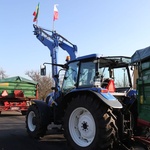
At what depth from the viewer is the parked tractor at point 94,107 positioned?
660 cm

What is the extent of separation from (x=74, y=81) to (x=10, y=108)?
9612 mm

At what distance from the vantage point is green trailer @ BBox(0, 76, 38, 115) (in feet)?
55.8

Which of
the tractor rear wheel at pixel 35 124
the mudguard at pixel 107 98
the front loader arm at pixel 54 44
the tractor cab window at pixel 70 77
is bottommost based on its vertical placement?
the tractor rear wheel at pixel 35 124

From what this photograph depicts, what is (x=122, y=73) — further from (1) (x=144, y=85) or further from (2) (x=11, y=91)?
(2) (x=11, y=91)

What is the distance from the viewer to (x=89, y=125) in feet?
23.4

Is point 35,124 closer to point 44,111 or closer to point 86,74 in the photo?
point 44,111

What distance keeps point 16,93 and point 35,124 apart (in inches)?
329

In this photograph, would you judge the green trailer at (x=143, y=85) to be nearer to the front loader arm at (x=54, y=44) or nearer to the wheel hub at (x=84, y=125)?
the wheel hub at (x=84, y=125)

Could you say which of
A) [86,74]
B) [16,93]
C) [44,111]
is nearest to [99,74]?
[86,74]

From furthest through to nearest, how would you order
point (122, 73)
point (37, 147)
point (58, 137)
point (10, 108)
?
point (10, 108) < point (58, 137) < point (122, 73) < point (37, 147)

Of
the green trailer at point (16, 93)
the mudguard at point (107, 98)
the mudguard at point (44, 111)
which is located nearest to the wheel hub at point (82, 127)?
the mudguard at point (107, 98)

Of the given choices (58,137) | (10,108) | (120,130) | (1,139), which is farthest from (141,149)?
(10,108)

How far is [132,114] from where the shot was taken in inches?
287

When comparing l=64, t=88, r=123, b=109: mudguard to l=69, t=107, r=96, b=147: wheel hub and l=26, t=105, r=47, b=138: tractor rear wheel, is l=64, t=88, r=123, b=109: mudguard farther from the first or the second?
l=26, t=105, r=47, b=138: tractor rear wheel
